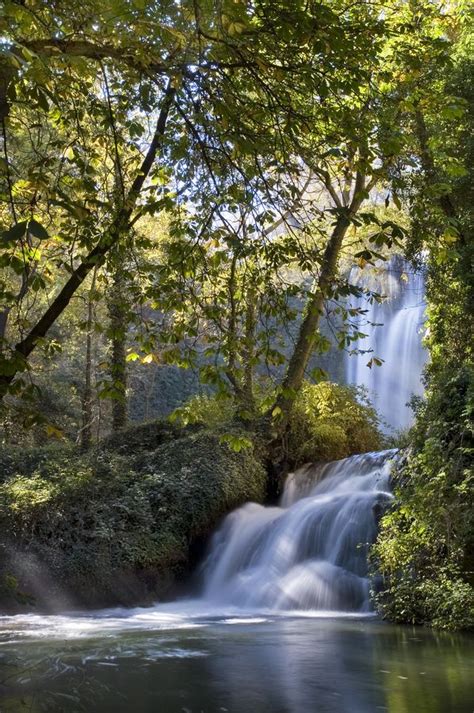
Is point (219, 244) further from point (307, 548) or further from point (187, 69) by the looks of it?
point (307, 548)

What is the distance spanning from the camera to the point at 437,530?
361 inches

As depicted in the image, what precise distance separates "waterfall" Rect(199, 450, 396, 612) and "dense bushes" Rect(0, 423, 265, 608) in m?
0.68

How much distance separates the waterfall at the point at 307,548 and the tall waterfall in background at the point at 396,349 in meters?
11.5

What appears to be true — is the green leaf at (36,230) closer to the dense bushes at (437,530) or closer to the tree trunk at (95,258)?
the tree trunk at (95,258)

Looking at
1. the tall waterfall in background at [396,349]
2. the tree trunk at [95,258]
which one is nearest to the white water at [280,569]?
the tree trunk at [95,258]

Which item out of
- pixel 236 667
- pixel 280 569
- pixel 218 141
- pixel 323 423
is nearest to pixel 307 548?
pixel 280 569

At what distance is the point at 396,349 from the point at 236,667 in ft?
66.4

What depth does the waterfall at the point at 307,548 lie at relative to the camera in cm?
1095

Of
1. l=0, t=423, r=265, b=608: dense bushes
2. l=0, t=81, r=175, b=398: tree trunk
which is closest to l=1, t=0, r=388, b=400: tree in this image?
l=0, t=81, r=175, b=398: tree trunk

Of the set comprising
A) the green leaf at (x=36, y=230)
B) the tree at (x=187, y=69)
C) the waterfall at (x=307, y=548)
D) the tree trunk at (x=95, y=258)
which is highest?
the tree at (x=187, y=69)

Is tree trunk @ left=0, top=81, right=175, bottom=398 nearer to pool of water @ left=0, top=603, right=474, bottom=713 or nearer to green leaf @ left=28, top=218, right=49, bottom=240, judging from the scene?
green leaf @ left=28, top=218, right=49, bottom=240

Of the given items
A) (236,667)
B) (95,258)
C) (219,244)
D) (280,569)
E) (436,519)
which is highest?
(219,244)

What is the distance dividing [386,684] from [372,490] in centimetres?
668

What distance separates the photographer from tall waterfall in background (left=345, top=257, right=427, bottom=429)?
25562 mm
